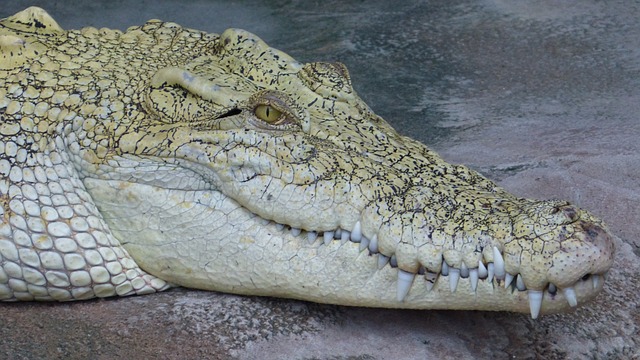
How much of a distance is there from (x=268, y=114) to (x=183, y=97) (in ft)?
1.10

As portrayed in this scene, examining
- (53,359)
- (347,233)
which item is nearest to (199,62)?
(347,233)

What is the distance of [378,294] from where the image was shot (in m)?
2.77

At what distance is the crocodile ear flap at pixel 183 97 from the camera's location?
3.05m

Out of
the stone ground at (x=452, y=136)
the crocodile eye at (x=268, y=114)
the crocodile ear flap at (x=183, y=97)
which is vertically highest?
the crocodile ear flap at (x=183, y=97)

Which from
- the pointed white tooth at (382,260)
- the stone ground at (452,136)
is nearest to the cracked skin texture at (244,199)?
the pointed white tooth at (382,260)

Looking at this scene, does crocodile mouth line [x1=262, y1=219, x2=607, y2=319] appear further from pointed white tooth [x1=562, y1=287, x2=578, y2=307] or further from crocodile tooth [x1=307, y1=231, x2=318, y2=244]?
crocodile tooth [x1=307, y1=231, x2=318, y2=244]

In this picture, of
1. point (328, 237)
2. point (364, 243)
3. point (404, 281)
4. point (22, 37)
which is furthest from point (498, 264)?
point (22, 37)

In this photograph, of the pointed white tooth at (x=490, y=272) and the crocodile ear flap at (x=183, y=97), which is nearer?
the pointed white tooth at (x=490, y=272)

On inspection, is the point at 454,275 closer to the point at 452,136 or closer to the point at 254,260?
the point at 254,260

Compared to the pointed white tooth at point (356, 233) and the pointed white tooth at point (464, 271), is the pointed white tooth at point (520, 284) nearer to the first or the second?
the pointed white tooth at point (464, 271)

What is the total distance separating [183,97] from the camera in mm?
3115

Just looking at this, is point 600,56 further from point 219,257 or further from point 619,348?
point 219,257

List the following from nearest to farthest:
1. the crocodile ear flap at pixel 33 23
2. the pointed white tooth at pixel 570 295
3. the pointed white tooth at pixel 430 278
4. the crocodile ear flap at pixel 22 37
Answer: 1. the pointed white tooth at pixel 570 295
2. the pointed white tooth at pixel 430 278
3. the crocodile ear flap at pixel 22 37
4. the crocodile ear flap at pixel 33 23

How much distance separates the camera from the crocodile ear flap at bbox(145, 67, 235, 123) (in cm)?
305
